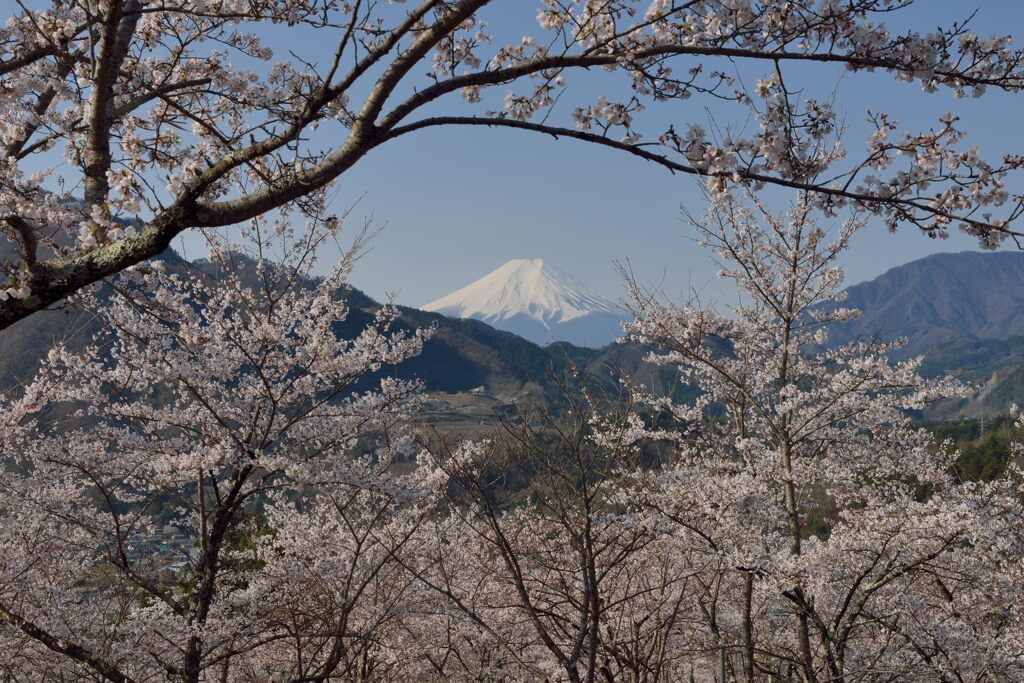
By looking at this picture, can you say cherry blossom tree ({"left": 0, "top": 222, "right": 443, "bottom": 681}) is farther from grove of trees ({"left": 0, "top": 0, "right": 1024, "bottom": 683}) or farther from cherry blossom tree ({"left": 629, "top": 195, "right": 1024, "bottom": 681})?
cherry blossom tree ({"left": 629, "top": 195, "right": 1024, "bottom": 681})

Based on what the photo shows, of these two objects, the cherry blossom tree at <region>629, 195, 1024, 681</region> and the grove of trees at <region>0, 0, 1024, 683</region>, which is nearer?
the grove of trees at <region>0, 0, 1024, 683</region>

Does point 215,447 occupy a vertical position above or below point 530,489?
above

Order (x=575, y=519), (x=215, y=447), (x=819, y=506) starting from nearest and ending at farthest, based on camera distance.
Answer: (x=215, y=447) → (x=575, y=519) → (x=819, y=506)

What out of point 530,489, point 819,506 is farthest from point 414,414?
point 819,506

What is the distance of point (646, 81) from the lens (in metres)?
3.44

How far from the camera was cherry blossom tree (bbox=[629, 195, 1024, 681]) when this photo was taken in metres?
8.29

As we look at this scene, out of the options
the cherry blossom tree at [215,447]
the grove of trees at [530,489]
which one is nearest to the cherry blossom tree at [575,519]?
the grove of trees at [530,489]

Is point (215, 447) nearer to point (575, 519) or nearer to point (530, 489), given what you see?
point (530, 489)

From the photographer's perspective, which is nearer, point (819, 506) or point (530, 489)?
point (530, 489)

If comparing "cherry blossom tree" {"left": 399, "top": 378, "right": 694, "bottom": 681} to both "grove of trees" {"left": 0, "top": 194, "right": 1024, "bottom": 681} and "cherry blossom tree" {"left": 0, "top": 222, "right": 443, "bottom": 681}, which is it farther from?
"cherry blossom tree" {"left": 0, "top": 222, "right": 443, "bottom": 681}

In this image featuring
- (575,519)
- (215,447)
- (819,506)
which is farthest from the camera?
(819,506)

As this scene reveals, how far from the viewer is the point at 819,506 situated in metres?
11.1

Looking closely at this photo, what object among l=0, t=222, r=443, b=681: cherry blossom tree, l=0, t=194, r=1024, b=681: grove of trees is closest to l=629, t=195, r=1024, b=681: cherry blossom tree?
l=0, t=194, r=1024, b=681: grove of trees

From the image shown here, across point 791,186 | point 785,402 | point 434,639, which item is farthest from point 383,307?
point 434,639
